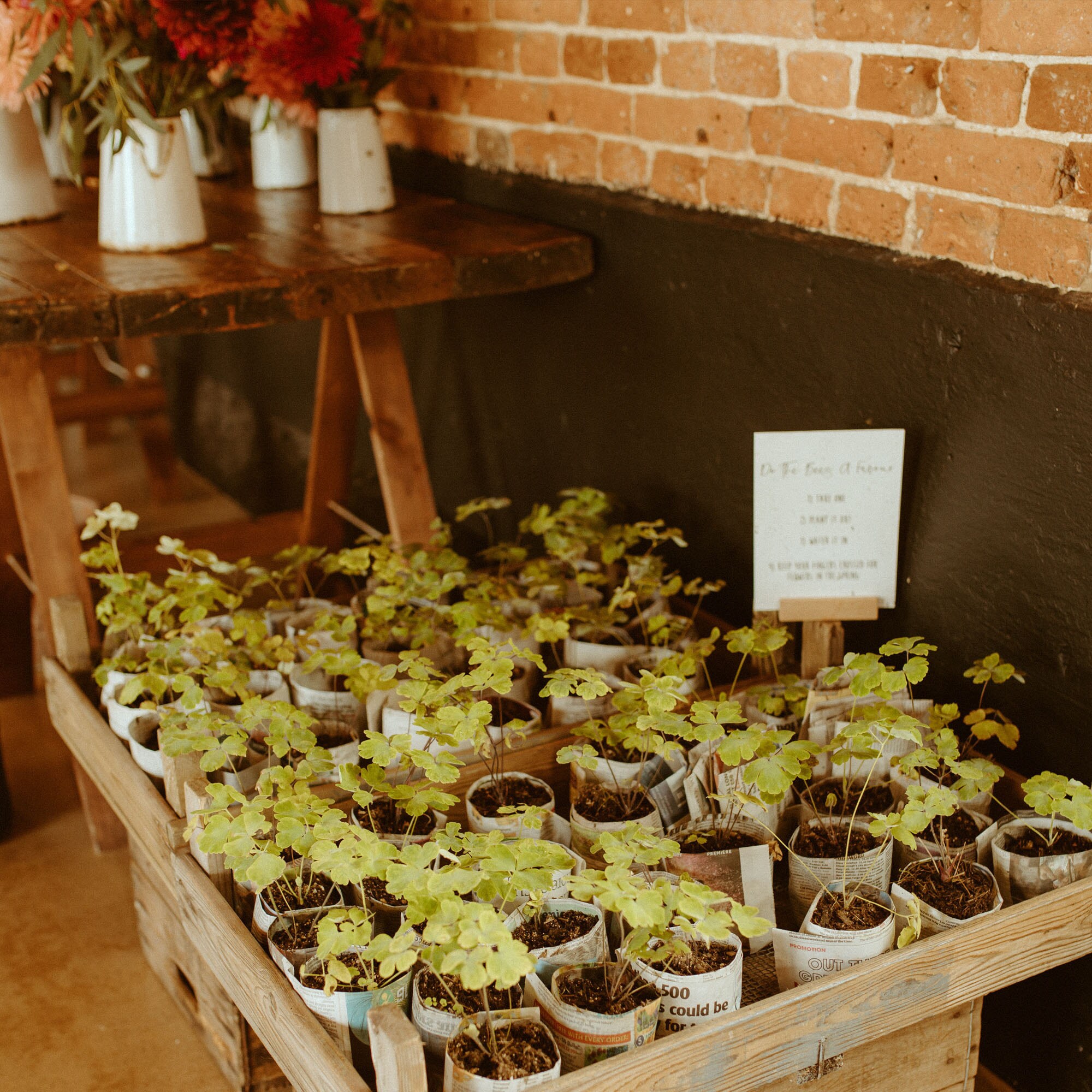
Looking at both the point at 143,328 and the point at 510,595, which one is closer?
the point at 143,328

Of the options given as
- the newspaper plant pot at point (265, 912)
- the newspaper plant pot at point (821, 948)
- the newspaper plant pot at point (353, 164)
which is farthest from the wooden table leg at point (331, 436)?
the newspaper plant pot at point (821, 948)

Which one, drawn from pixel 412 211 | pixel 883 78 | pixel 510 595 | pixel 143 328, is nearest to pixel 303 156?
pixel 412 211

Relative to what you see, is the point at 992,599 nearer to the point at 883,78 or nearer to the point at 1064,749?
the point at 1064,749

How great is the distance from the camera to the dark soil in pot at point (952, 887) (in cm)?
132

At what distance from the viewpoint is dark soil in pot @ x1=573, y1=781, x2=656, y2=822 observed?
4.93 ft

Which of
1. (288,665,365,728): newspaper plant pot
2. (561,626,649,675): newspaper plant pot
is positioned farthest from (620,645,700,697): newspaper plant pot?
(288,665,365,728): newspaper plant pot

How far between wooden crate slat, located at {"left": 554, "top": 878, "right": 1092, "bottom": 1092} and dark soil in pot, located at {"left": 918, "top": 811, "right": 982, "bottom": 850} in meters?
0.15

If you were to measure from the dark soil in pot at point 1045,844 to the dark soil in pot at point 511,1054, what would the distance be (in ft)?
1.99

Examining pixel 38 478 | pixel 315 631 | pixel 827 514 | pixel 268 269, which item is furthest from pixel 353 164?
pixel 827 514

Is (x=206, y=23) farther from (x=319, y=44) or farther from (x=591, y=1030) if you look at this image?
(x=591, y=1030)

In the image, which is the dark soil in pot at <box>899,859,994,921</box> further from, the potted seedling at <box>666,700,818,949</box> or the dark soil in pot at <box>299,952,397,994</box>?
the dark soil in pot at <box>299,952,397,994</box>

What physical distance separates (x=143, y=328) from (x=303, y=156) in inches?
40.7

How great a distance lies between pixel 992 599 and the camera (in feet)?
5.28

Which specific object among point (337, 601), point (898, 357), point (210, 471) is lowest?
point (210, 471)
